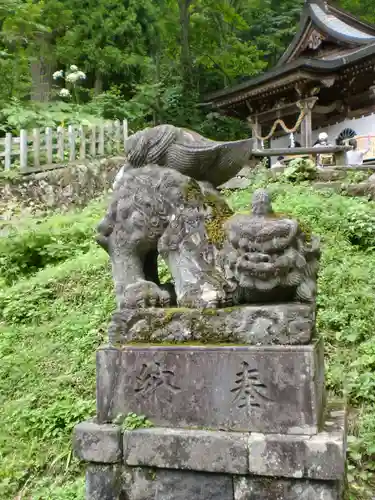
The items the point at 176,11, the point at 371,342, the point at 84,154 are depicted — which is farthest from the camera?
the point at 176,11

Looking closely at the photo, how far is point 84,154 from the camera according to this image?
44.5ft

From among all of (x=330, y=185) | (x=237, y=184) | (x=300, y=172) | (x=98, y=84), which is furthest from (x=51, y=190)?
(x=98, y=84)

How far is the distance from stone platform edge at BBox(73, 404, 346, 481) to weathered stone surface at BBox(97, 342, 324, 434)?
7 cm

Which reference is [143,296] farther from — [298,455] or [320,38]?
[320,38]

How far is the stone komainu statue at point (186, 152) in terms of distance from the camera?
10.4ft

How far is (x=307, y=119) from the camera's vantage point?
16719 mm

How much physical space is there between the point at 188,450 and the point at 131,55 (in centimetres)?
1809

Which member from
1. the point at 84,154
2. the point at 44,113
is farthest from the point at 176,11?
the point at 84,154

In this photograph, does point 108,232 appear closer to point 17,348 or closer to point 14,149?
point 17,348

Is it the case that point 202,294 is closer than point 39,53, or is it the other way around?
point 202,294

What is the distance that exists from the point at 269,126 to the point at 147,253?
17.7 m

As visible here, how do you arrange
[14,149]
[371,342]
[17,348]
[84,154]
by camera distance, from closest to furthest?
[371,342]
[17,348]
[14,149]
[84,154]

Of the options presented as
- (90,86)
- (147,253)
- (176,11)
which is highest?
(176,11)

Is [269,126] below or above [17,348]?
above
